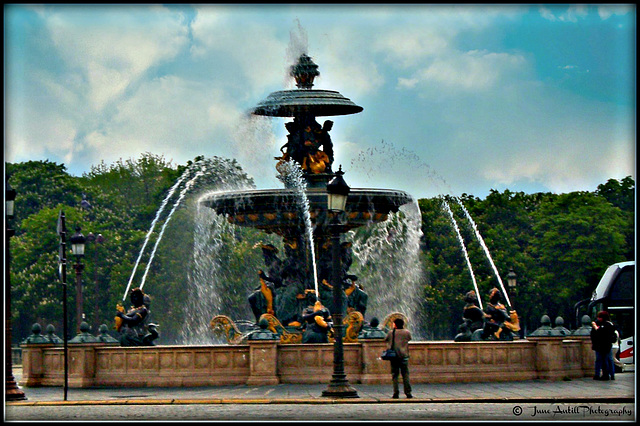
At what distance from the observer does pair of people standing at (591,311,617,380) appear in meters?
27.8

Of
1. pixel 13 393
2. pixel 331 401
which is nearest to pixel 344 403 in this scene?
pixel 331 401

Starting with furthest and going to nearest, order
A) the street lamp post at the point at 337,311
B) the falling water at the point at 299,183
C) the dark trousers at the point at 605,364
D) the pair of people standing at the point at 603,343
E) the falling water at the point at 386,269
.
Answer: the falling water at the point at 386,269 < the falling water at the point at 299,183 < the dark trousers at the point at 605,364 < the pair of people standing at the point at 603,343 < the street lamp post at the point at 337,311

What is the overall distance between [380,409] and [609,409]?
11.4ft

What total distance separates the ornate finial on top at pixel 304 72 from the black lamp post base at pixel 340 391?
1228 cm

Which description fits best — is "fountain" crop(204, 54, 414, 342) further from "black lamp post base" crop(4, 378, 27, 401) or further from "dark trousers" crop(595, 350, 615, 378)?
"black lamp post base" crop(4, 378, 27, 401)

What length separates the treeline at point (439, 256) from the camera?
68.4m

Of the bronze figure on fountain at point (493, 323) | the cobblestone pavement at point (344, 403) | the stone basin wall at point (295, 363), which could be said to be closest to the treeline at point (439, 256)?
the bronze figure on fountain at point (493, 323)

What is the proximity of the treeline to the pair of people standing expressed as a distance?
124ft

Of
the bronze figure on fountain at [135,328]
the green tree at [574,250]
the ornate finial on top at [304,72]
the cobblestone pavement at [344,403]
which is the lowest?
the cobblestone pavement at [344,403]

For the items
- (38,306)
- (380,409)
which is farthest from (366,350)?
(38,306)

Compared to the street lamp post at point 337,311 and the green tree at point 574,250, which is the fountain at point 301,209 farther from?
the green tree at point 574,250

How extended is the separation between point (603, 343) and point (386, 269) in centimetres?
3493

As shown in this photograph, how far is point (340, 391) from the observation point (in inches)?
955

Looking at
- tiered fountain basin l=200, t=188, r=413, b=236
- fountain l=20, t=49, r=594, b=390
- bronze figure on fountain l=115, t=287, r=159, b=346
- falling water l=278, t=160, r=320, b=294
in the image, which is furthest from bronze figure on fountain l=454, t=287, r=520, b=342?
bronze figure on fountain l=115, t=287, r=159, b=346
